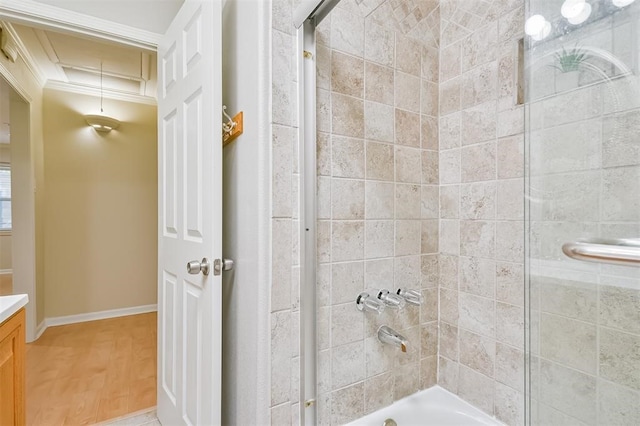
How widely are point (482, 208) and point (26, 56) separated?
3713 millimetres

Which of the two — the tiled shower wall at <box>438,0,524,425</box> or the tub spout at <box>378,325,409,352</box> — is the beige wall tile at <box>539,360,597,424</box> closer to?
the tiled shower wall at <box>438,0,524,425</box>

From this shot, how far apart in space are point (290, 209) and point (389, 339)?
0.75m

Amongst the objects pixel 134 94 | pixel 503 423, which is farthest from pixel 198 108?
pixel 134 94

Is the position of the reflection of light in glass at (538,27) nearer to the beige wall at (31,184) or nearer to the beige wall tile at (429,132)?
the beige wall tile at (429,132)

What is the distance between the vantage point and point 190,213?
4.04 feet

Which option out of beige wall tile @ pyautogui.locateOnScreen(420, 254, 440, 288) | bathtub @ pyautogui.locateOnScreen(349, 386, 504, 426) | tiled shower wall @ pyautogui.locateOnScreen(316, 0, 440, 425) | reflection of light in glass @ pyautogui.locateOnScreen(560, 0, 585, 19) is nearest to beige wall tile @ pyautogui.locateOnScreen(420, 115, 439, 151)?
tiled shower wall @ pyautogui.locateOnScreen(316, 0, 440, 425)

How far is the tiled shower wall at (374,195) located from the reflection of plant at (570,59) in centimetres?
62

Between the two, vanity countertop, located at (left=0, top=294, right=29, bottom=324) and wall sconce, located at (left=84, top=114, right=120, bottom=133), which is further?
wall sconce, located at (left=84, top=114, right=120, bottom=133)

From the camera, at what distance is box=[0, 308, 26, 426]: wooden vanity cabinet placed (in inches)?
43.8

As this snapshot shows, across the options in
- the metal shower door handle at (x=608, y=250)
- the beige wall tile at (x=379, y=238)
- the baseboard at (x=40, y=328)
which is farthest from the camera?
the baseboard at (x=40, y=328)

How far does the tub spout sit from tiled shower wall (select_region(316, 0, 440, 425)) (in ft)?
0.10

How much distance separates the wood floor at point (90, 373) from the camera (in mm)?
1803

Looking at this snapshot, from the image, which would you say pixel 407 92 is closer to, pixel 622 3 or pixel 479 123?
pixel 479 123

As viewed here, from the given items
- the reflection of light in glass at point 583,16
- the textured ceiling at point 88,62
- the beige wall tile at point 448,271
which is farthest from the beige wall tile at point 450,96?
the textured ceiling at point 88,62
